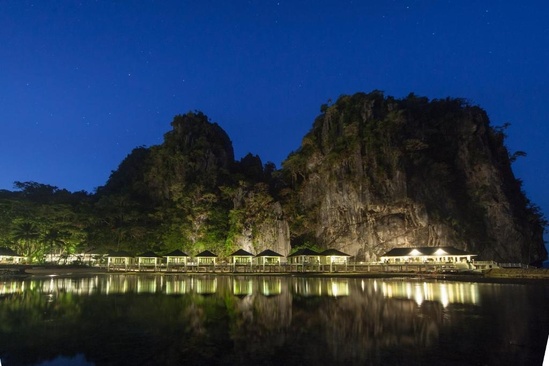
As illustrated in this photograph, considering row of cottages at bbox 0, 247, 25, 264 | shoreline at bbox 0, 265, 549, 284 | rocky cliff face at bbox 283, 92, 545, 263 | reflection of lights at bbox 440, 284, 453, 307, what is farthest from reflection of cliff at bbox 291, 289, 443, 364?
row of cottages at bbox 0, 247, 25, 264

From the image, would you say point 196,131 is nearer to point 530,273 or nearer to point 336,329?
point 530,273

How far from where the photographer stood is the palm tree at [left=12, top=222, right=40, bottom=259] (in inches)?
2149

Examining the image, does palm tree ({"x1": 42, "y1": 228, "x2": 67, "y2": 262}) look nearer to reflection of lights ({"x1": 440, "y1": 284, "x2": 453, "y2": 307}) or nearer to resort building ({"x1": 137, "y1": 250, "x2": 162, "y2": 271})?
resort building ({"x1": 137, "y1": 250, "x2": 162, "y2": 271})

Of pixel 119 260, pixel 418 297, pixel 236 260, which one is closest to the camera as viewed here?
pixel 418 297

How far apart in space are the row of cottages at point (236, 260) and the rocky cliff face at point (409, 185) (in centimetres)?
647

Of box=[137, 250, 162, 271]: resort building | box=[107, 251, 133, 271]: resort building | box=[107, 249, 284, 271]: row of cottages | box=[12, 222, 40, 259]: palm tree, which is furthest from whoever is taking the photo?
box=[12, 222, 40, 259]: palm tree

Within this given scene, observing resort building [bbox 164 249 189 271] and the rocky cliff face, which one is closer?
resort building [bbox 164 249 189 271]

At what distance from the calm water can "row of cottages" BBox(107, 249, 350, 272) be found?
952 inches

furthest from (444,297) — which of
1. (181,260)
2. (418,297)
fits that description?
(181,260)

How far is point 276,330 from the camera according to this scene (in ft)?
45.7

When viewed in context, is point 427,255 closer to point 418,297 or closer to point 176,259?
point 418,297

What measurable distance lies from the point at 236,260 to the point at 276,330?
39.6 meters

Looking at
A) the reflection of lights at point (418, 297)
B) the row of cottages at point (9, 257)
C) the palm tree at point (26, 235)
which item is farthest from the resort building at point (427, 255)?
the row of cottages at point (9, 257)

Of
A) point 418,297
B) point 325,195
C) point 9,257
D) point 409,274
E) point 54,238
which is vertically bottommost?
point 418,297
